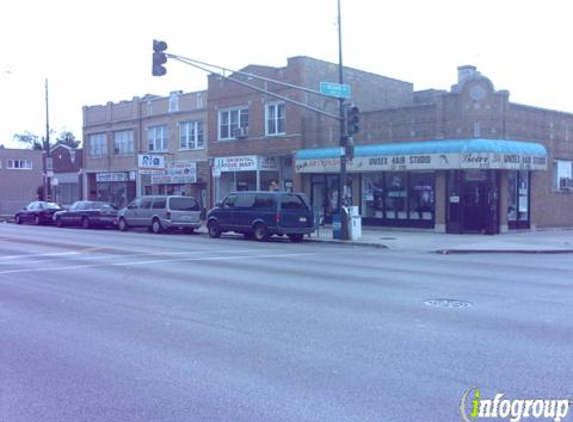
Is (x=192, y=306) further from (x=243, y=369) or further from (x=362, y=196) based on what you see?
(x=362, y=196)

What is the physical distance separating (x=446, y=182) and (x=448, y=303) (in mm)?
17746

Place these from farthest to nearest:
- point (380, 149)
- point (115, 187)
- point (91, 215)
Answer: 1. point (115, 187)
2. point (91, 215)
3. point (380, 149)

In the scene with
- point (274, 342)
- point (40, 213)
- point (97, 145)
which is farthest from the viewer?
point (97, 145)

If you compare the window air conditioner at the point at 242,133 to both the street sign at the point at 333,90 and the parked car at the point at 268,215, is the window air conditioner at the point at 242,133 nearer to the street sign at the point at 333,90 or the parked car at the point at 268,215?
the parked car at the point at 268,215

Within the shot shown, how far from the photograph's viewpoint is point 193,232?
31.0 meters

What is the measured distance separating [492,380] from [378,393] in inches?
46.7

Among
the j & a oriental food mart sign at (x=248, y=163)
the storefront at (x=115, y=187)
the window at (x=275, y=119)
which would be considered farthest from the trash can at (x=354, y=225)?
the storefront at (x=115, y=187)

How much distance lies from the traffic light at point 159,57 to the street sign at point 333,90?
5.70m

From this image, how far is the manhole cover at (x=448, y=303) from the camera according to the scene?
1015 centimetres

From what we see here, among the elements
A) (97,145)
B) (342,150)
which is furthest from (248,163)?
(97,145)

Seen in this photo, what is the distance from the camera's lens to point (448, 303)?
10414mm

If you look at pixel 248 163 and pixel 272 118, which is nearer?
pixel 272 118

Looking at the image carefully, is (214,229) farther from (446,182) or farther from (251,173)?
(251,173)

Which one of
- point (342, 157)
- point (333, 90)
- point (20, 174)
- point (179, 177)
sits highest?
point (333, 90)
